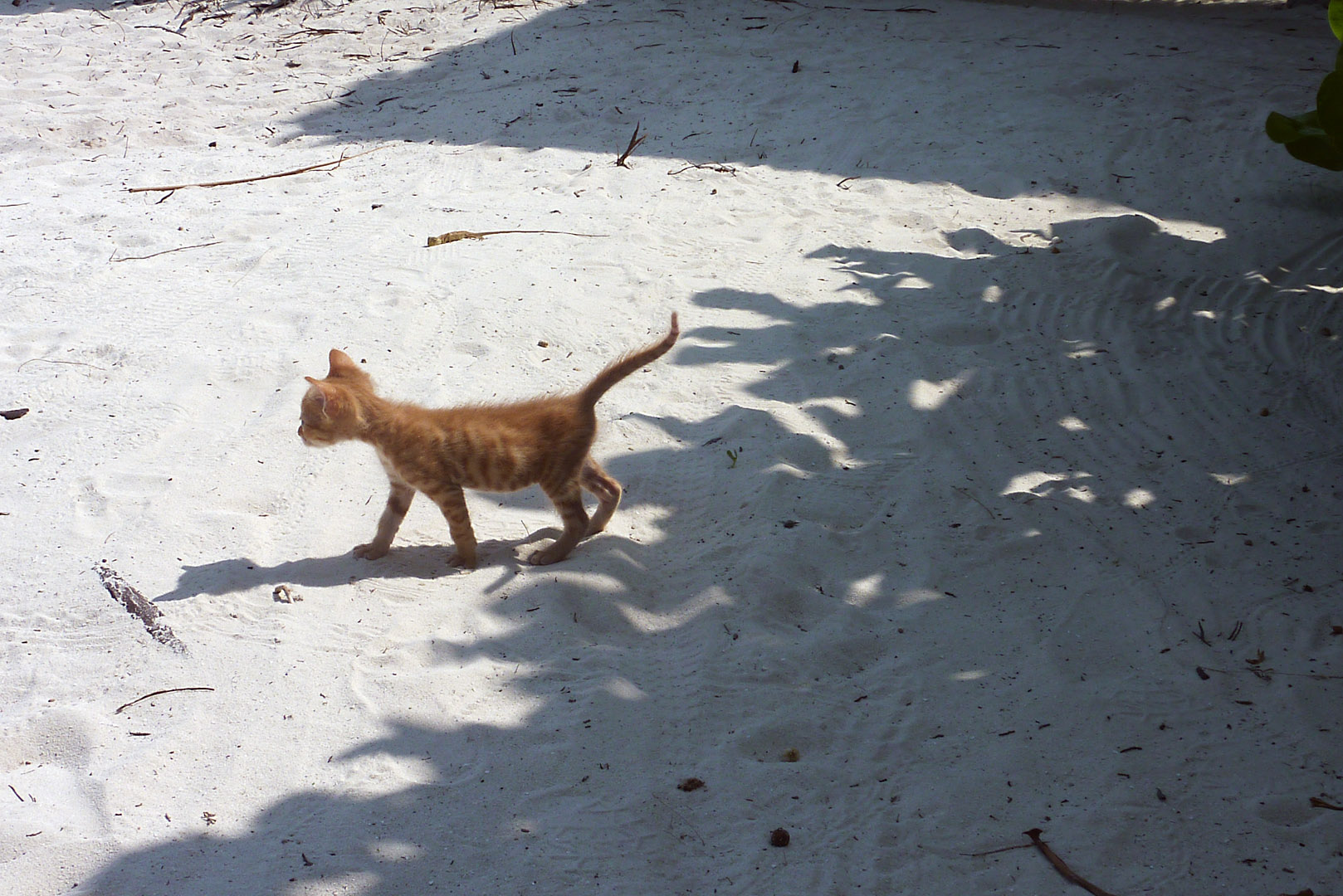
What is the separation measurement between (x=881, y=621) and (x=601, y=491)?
50.8 inches

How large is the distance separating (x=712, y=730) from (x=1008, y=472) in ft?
6.80

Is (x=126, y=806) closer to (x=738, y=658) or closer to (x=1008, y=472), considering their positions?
(x=738, y=658)

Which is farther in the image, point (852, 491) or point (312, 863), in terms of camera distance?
point (852, 491)

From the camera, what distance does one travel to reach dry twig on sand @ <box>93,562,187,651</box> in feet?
11.1

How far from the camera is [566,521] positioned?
3986 mm

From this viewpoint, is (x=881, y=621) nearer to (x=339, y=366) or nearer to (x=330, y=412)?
(x=330, y=412)

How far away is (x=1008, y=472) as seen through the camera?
4441mm

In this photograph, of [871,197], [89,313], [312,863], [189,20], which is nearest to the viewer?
[312,863]

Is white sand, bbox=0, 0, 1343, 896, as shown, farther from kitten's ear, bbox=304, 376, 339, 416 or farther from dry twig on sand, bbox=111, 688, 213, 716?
kitten's ear, bbox=304, 376, 339, 416

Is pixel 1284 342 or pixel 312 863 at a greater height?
pixel 1284 342

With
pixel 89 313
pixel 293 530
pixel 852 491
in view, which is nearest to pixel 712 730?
pixel 852 491

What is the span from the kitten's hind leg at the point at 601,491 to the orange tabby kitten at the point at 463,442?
34 millimetres

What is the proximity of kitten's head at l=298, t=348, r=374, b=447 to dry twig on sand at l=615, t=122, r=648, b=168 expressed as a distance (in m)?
Answer: 3.94

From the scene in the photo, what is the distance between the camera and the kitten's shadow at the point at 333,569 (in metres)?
3.66
